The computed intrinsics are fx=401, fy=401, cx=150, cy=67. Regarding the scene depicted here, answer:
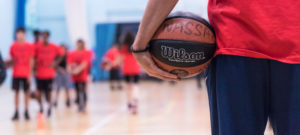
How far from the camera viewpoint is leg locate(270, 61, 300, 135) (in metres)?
1.44

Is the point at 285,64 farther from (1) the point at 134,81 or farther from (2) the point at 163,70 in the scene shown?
(1) the point at 134,81

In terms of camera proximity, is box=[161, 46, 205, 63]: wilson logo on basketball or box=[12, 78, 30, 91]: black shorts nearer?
box=[161, 46, 205, 63]: wilson logo on basketball

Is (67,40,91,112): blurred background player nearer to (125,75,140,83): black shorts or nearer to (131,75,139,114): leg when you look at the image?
(125,75,140,83): black shorts

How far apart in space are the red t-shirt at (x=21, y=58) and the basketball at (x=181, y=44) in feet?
21.0

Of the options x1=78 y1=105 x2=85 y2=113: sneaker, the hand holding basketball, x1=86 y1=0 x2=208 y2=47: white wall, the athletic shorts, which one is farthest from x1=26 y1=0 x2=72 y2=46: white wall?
the hand holding basketball

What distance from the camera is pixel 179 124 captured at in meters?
6.34

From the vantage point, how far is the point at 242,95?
1491mm

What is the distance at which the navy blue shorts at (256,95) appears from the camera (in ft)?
4.75

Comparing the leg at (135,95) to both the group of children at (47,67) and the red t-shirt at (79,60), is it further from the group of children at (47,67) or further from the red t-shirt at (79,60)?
the red t-shirt at (79,60)

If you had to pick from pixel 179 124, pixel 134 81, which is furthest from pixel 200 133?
pixel 134 81

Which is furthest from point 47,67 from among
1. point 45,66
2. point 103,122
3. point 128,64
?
point 103,122

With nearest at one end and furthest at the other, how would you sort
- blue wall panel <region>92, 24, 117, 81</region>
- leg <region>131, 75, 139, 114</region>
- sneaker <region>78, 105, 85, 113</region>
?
leg <region>131, 75, 139, 114</region>, sneaker <region>78, 105, 85, 113</region>, blue wall panel <region>92, 24, 117, 81</region>

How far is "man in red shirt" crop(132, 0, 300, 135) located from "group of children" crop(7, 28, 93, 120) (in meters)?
5.81

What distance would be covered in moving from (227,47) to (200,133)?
402 cm
